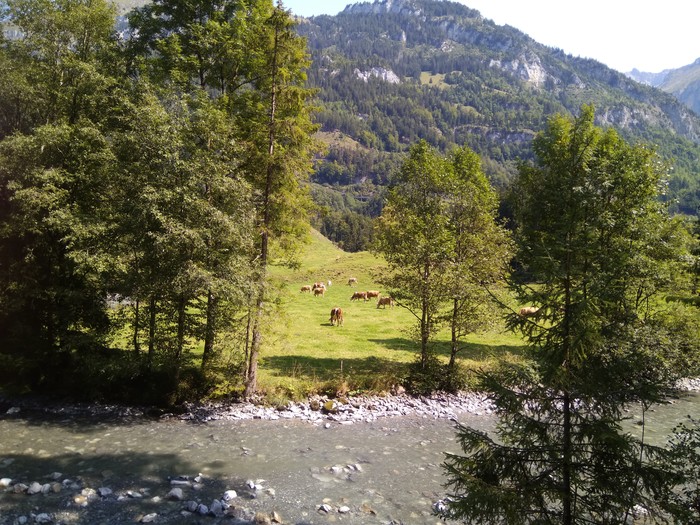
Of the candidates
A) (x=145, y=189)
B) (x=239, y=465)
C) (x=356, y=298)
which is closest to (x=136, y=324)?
(x=145, y=189)

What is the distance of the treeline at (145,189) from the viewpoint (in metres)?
18.5

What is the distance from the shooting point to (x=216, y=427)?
18906 millimetres

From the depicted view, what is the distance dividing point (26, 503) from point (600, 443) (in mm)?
14489

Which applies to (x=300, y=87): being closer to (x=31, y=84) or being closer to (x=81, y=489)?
(x=31, y=84)

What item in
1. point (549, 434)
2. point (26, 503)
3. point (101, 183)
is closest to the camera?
point (549, 434)

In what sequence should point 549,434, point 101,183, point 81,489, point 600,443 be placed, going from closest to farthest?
point 600,443
point 549,434
point 81,489
point 101,183

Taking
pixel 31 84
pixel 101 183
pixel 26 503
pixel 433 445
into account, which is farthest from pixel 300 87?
pixel 26 503

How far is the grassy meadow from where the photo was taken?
22797mm

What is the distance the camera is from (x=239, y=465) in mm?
15531

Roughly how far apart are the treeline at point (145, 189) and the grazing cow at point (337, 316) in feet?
52.1

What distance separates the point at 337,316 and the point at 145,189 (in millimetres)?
22662

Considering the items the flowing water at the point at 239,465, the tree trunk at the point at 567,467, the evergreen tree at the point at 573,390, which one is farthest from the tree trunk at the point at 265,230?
the tree trunk at the point at 567,467

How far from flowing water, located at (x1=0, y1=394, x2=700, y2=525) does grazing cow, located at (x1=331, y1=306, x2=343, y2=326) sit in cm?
1725

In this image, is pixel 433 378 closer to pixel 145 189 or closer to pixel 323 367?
pixel 323 367
